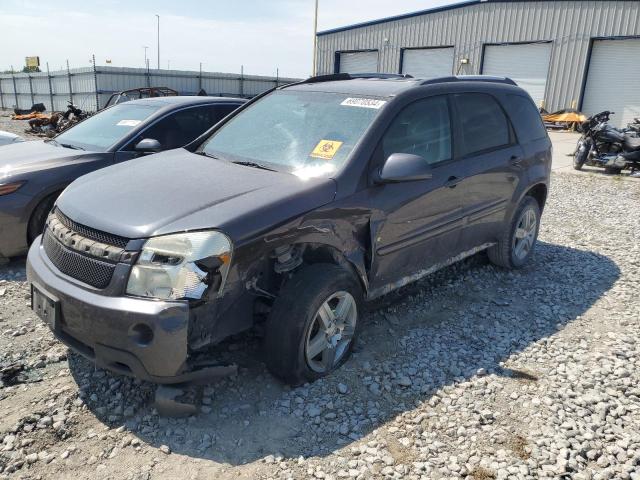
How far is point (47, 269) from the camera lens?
10.1 feet

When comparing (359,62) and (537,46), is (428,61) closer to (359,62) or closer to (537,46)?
(359,62)

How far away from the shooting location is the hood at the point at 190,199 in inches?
111

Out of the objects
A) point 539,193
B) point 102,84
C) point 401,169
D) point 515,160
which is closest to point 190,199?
point 401,169

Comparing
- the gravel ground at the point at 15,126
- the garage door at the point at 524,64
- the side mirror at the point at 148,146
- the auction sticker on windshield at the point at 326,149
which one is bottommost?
the gravel ground at the point at 15,126

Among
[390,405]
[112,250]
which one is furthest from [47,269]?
[390,405]

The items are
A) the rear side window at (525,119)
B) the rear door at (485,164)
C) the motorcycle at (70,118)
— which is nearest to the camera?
the rear door at (485,164)

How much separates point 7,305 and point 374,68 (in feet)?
82.6

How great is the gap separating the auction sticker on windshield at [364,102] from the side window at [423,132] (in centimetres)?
16

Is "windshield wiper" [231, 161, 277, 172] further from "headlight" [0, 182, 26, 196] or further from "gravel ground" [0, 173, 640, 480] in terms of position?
"headlight" [0, 182, 26, 196]

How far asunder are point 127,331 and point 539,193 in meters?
4.49

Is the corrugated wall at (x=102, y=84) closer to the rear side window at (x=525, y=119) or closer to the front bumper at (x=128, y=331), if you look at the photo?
the rear side window at (x=525, y=119)

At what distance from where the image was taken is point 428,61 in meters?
25.2

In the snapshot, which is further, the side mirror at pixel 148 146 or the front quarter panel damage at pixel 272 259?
the side mirror at pixel 148 146

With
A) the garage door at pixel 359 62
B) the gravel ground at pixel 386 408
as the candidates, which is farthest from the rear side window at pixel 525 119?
the garage door at pixel 359 62
